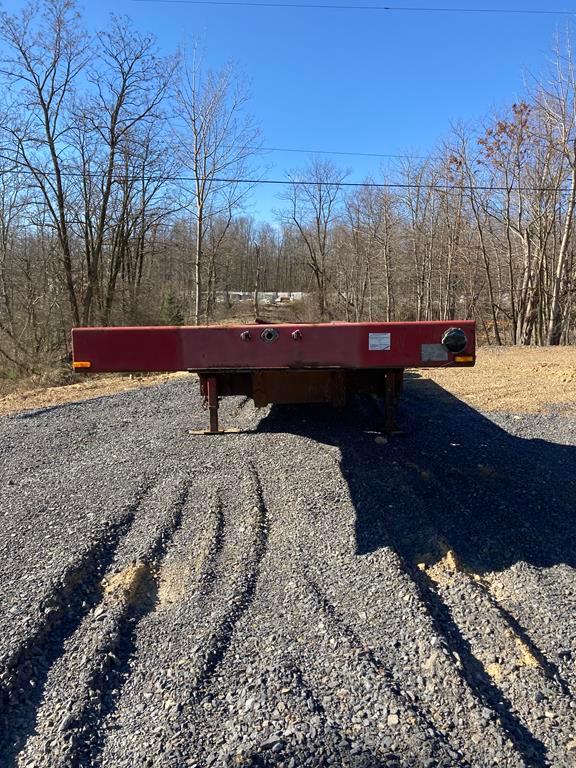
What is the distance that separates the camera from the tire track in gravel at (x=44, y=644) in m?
1.83

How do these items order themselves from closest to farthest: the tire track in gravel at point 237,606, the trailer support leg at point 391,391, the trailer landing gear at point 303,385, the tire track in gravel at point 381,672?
1. the tire track in gravel at point 381,672
2. the tire track in gravel at point 237,606
3. the trailer landing gear at point 303,385
4. the trailer support leg at point 391,391

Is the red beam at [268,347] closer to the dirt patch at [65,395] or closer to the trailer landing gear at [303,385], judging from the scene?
the trailer landing gear at [303,385]

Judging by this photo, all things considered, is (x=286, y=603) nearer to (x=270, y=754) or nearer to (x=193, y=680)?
(x=193, y=680)

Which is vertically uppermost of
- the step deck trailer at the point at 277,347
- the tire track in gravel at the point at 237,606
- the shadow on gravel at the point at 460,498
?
the step deck trailer at the point at 277,347

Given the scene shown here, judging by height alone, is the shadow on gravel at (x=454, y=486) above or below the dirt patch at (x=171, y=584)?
above

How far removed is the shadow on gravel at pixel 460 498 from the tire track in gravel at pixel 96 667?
1.17 meters

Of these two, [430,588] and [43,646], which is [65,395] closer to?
[43,646]

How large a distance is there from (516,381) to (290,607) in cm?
734

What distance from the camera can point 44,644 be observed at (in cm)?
221

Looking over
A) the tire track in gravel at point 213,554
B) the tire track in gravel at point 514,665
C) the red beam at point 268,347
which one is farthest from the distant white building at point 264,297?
the tire track in gravel at point 514,665

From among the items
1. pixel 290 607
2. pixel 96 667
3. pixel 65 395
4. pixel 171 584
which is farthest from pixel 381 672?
pixel 65 395

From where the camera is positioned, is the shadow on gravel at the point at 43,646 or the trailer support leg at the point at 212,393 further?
the trailer support leg at the point at 212,393

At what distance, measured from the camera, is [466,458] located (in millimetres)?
4582

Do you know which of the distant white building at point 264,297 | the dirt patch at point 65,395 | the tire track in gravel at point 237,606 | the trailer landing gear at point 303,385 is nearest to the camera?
the tire track in gravel at point 237,606
